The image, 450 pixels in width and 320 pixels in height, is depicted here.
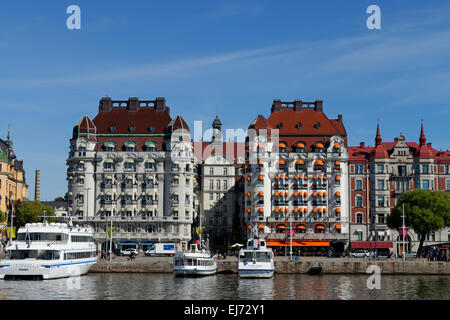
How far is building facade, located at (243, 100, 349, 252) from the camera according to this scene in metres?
143

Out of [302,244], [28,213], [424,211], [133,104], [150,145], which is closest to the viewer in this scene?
[424,211]

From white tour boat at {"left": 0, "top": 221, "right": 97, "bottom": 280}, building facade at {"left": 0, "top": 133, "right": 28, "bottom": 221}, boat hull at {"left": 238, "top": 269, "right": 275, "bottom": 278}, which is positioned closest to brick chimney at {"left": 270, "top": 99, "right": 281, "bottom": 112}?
building facade at {"left": 0, "top": 133, "right": 28, "bottom": 221}

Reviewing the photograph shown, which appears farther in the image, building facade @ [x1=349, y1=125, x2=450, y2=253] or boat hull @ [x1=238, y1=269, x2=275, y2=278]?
building facade @ [x1=349, y1=125, x2=450, y2=253]

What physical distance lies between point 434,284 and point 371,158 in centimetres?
6743

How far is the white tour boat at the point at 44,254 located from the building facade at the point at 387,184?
3045 inches

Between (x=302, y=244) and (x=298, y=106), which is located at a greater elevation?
(x=298, y=106)

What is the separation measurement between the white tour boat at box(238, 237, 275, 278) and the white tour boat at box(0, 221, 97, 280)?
966 inches

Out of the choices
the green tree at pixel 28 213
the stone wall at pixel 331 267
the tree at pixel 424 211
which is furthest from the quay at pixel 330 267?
the green tree at pixel 28 213

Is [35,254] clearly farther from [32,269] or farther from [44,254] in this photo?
[32,269]

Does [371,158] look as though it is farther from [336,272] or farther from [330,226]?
[336,272]

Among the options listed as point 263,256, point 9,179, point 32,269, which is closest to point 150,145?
point 9,179

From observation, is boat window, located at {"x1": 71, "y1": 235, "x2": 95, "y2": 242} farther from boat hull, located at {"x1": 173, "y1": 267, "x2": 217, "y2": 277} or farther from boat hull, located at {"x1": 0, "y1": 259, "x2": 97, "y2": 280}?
boat hull, located at {"x1": 173, "y1": 267, "x2": 217, "y2": 277}

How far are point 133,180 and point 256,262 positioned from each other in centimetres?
6318

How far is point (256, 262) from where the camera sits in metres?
89.4
